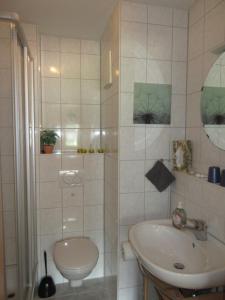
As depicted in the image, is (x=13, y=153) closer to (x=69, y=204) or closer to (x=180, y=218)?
(x=69, y=204)

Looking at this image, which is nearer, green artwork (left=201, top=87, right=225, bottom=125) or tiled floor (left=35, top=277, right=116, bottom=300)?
green artwork (left=201, top=87, right=225, bottom=125)

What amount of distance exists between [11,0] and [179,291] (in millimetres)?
2294

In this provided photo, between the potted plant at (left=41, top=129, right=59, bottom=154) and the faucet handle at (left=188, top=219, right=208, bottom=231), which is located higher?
the potted plant at (left=41, top=129, right=59, bottom=154)

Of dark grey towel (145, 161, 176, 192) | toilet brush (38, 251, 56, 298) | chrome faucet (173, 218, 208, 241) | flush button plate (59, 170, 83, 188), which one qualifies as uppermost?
dark grey towel (145, 161, 176, 192)

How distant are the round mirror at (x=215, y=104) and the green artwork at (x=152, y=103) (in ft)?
0.98

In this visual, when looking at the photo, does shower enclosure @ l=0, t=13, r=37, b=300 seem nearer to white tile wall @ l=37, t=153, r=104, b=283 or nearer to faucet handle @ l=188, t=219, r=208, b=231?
white tile wall @ l=37, t=153, r=104, b=283

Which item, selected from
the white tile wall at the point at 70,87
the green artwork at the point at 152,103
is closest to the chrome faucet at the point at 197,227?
the green artwork at the point at 152,103

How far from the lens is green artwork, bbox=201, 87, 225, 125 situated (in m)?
1.57

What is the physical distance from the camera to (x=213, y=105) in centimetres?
164

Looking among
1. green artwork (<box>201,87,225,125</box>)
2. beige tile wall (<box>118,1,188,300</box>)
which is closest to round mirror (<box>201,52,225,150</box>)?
green artwork (<box>201,87,225,125</box>)

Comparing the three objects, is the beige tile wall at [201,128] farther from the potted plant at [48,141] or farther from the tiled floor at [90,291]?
the potted plant at [48,141]

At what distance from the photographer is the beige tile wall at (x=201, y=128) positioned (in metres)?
1.51

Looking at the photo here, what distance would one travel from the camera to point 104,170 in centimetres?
245

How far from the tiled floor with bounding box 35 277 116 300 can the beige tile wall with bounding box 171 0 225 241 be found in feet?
3.48
